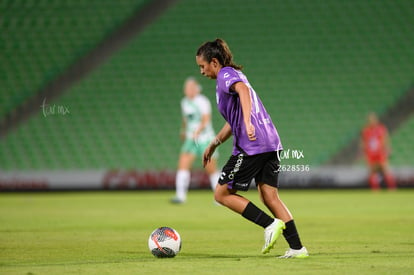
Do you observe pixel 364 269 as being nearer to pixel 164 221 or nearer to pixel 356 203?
pixel 164 221

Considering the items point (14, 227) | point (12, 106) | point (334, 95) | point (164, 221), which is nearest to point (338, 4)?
point (334, 95)

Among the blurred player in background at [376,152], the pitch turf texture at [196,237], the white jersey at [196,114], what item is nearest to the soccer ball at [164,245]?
the pitch turf texture at [196,237]

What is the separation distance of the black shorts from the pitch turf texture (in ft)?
2.24

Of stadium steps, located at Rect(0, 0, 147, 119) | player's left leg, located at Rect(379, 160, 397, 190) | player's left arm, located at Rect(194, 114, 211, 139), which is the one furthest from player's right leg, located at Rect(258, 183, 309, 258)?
stadium steps, located at Rect(0, 0, 147, 119)

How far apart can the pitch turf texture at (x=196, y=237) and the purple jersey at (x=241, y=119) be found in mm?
1006

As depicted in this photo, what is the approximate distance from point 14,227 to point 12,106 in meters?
11.6

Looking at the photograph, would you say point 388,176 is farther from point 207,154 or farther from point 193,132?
point 207,154

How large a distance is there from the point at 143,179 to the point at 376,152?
6.31m

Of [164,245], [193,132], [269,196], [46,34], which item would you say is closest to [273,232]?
[269,196]

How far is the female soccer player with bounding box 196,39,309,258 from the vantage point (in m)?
6.66

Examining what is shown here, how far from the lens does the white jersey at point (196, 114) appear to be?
1502cm

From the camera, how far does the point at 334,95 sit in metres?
21.8

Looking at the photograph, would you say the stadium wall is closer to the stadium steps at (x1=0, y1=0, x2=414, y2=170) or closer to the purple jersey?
the stadium steps at (x1=0, y1=0, x2=414, y2=170)

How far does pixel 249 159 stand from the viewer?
6.75 meters
